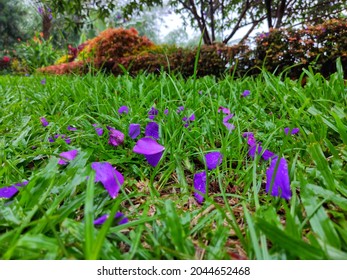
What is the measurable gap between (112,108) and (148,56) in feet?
10.6

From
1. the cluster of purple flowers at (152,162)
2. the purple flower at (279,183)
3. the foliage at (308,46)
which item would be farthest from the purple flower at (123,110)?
the foliage at (308,46)

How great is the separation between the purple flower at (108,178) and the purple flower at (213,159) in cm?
28

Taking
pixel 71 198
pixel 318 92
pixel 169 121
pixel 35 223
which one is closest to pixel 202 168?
pixel 169 121

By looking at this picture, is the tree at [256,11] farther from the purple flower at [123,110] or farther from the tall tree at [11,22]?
the tall tree at [11,22]

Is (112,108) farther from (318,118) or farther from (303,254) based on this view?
(303,254)

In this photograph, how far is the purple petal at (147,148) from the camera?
88 centimetres

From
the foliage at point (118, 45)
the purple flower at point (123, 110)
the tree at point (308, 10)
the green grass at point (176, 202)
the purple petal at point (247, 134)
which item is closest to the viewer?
the green grass at point (176, 202)

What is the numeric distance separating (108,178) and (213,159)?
0.33 meters

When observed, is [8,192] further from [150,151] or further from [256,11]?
[256,11]

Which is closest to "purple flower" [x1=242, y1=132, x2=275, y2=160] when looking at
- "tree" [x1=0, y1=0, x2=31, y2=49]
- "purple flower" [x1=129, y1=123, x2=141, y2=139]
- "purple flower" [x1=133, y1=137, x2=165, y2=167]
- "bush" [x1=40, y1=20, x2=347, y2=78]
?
"purple flower" [x1=133, y1=137, x2=165, y2=167]

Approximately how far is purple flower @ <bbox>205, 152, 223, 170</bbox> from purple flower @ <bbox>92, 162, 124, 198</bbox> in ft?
0.91

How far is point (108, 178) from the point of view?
0.69 metres

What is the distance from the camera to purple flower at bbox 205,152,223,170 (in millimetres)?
860

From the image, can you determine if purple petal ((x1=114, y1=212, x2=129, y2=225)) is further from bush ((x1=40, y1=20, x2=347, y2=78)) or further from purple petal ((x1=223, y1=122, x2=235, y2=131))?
bush ((x1=40, y1=20, x2=347, y2=78))
